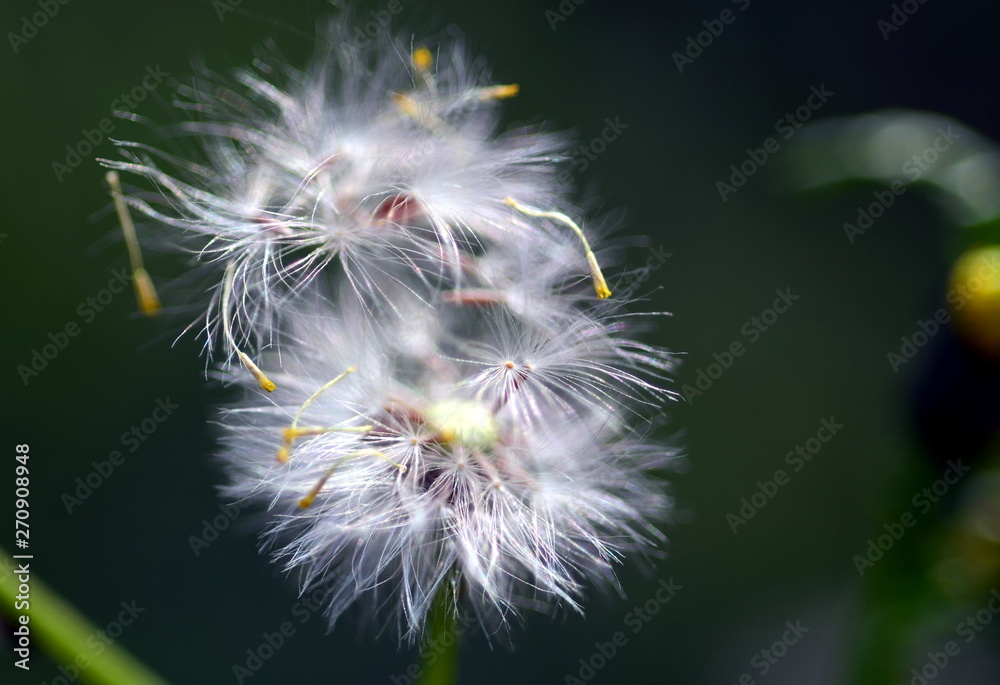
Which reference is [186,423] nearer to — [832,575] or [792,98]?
[832,575]

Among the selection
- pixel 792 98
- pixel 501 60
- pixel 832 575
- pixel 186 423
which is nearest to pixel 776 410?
pixel 832 575

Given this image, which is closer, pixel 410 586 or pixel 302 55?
pixel 410 586
